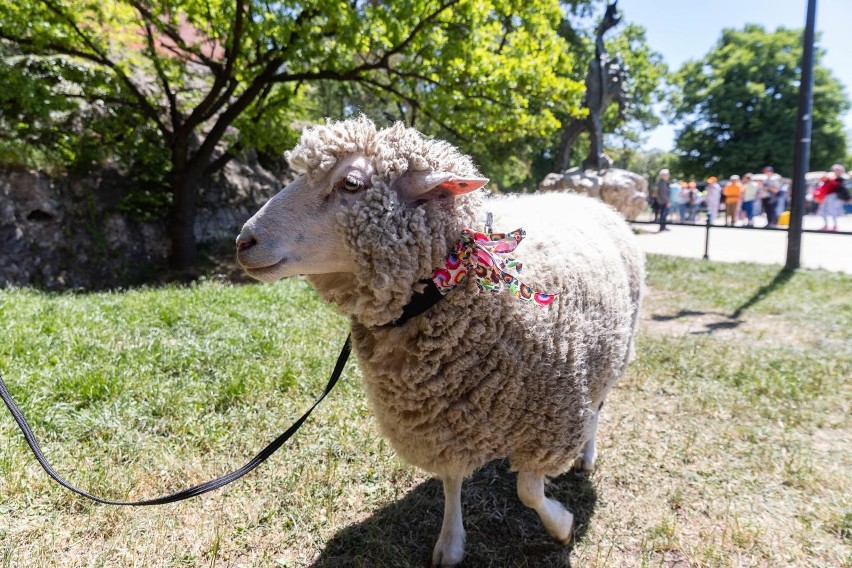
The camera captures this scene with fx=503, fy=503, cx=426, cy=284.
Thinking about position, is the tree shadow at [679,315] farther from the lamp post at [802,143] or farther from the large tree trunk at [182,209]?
the large tree trunk at [182,209]

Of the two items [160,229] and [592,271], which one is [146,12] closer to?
[160,229]

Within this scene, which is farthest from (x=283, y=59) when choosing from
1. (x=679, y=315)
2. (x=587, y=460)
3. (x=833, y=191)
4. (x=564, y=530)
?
(x=833, y=191)

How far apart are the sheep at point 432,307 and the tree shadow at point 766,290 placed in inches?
186

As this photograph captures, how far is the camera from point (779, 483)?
8.64ft

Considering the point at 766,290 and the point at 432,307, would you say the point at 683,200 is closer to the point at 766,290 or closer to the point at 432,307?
the point at 766,290

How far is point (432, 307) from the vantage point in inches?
71.4

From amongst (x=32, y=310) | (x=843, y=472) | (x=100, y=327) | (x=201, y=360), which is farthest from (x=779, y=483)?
(x=32, y=310)

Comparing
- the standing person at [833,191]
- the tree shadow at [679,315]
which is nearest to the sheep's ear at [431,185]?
the tree shadow at [679,315]

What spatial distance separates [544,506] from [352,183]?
1.50 meters

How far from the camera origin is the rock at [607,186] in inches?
398

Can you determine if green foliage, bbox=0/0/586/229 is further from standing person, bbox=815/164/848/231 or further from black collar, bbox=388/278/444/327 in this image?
standing person, bbox=815/164/848/231

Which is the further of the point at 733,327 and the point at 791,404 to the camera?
the point at 733,327

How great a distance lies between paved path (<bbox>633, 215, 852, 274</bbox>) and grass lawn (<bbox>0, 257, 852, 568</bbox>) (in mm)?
5804

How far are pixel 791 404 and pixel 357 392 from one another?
300 cm
